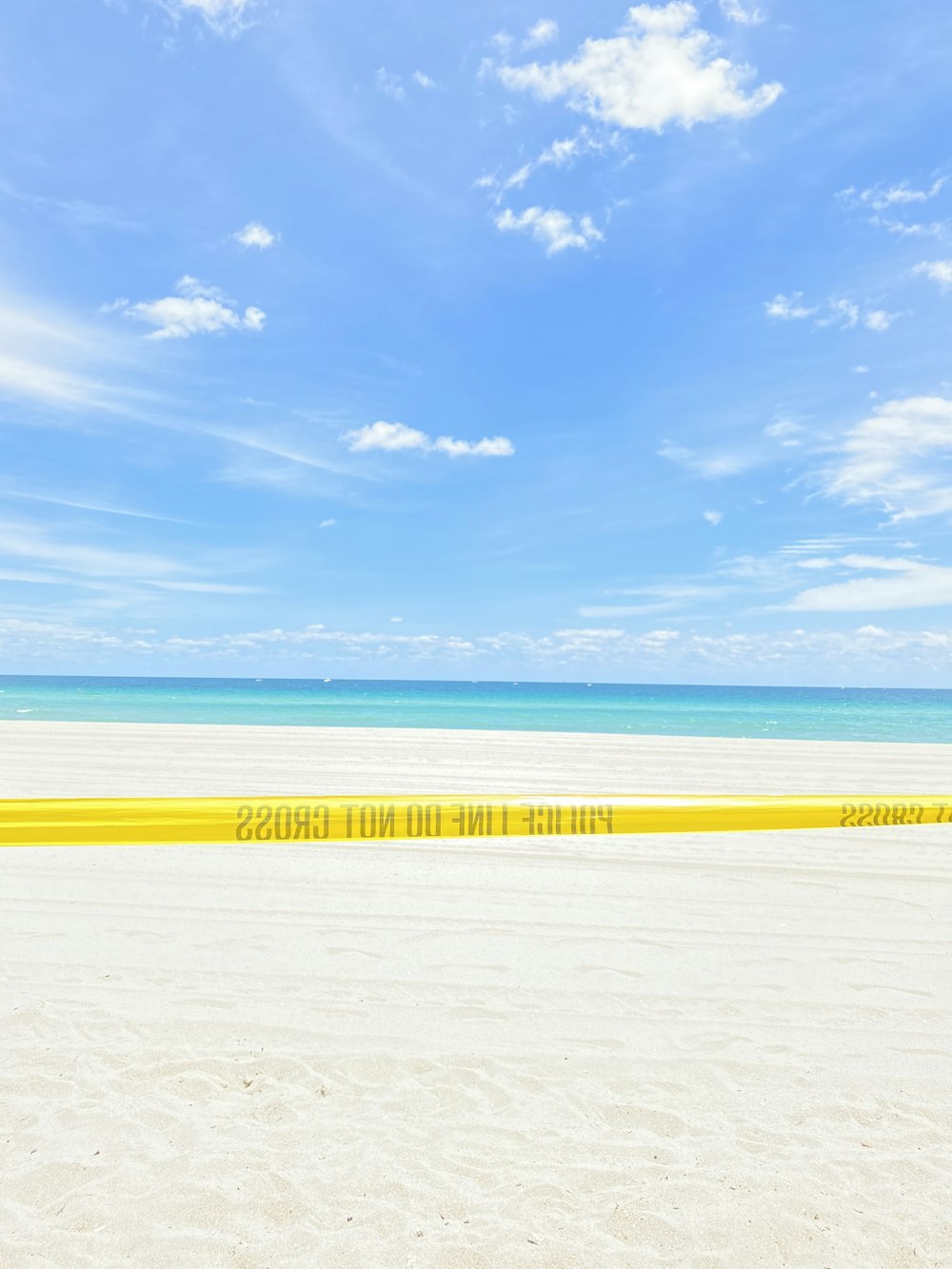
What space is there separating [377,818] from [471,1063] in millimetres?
2038

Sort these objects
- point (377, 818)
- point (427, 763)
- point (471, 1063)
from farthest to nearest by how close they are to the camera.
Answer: point (427, 763) < point (377, 818) < point (471, 1063)

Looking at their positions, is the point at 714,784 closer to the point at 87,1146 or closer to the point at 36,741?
the point at 87,1146

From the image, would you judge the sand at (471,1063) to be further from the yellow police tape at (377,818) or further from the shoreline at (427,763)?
the shoreline at (427,763)

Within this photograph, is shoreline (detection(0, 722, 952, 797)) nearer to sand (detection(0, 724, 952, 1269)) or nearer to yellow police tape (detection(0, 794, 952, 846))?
sand (detection(0, 724, 952, 1269))

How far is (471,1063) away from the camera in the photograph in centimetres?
291

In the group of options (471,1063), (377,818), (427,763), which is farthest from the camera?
(427,763)

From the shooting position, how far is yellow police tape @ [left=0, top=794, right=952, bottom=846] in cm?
442

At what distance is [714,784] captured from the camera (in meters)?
11.1

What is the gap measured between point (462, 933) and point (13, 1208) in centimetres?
250

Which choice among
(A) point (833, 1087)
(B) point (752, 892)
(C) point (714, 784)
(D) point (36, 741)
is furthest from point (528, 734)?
(A) point (833, 1087)

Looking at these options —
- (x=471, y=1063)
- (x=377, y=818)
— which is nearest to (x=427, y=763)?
(x=377, y=818)

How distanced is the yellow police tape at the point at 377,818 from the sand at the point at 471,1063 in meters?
0.50

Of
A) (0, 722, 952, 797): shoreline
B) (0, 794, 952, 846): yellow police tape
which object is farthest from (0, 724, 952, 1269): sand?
(0, 722, 952, 797): shoreline

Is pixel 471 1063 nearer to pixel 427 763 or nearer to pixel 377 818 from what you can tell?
pixel 377 818
